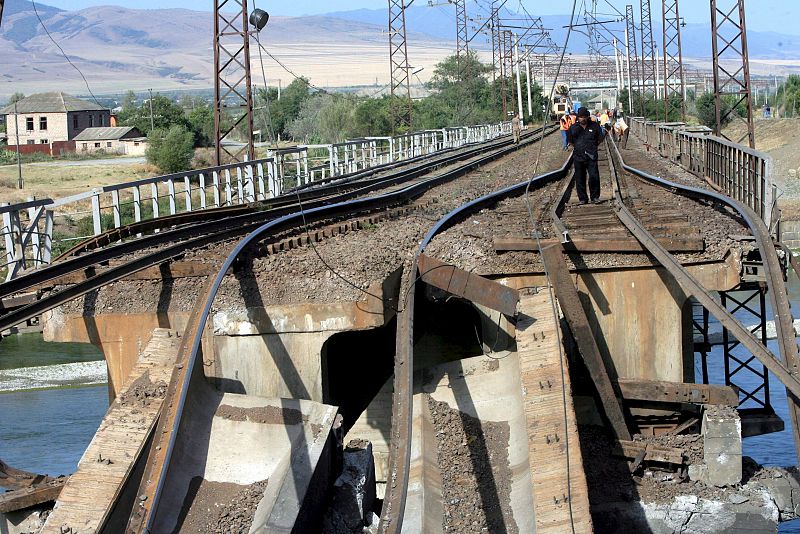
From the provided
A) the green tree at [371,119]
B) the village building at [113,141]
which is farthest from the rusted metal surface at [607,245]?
the village building at [113,141]

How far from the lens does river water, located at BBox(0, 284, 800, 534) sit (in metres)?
21.0

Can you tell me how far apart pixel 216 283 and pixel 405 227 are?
185 inches

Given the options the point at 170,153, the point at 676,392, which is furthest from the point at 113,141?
the point at 676,392

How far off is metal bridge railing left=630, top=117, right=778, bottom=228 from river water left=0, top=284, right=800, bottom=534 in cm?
468

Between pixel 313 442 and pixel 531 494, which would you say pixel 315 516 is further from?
pixel 531 494

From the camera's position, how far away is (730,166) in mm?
20422

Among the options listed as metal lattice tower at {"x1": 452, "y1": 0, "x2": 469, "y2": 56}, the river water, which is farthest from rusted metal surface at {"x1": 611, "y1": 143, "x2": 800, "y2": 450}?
metal lattice tower at {"x1": 452, "y1": 0, "x2": 469, "y2": 56}

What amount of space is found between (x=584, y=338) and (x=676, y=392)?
1.28m

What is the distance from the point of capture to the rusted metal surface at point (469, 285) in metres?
11.3

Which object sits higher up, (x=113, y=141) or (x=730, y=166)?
(x=113, y=141)

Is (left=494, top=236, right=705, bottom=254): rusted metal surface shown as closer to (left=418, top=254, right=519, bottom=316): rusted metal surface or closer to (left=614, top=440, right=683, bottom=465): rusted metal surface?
(left=418, top=254, right=519, bottom=316): rusted metal surface

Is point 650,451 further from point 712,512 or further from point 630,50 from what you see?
point 630,50

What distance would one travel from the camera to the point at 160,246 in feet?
46.2

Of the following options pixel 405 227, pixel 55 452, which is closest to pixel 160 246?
pixel 405 227
